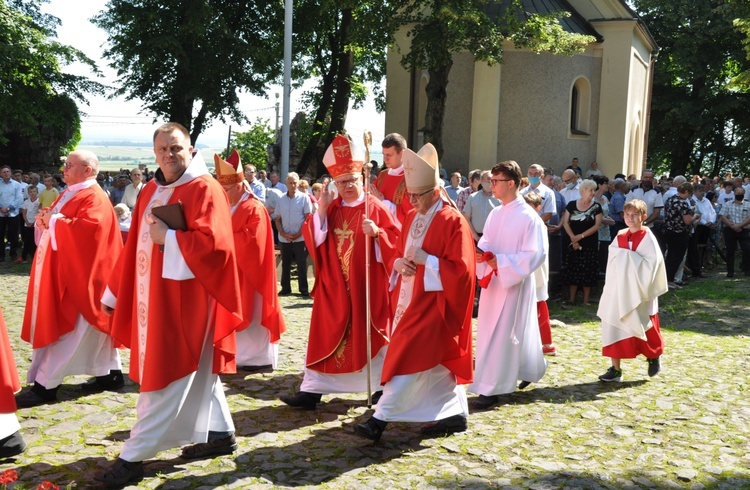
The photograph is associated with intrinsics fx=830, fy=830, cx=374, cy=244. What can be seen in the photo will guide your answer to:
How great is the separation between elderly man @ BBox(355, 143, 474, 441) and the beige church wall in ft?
67.9

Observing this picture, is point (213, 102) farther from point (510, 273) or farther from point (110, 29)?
point (510, 273)

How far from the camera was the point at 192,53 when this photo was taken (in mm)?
25953

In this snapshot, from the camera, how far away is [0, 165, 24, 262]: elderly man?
17141mm

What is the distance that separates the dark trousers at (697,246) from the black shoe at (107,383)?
493 inches

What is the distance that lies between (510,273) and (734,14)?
2956cm

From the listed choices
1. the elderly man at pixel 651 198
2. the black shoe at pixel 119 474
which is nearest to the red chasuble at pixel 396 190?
the black shoe at pixel 119 474

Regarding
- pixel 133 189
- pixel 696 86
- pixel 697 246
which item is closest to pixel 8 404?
pixel 133 189

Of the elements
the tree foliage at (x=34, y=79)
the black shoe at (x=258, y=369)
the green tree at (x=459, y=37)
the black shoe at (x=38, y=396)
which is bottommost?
the black shoe at (x=38, y=396)

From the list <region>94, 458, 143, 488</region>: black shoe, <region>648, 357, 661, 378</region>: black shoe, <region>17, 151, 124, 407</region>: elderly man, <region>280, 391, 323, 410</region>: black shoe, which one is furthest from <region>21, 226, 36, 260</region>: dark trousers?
<region>94, 458, 143, 488</region>: black shoe

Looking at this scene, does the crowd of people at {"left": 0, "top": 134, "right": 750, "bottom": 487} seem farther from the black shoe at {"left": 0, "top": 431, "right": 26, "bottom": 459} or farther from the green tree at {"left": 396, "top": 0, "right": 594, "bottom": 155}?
the green tree at {"left": 396, "top": 0, "right": 594, "bottom": 155}

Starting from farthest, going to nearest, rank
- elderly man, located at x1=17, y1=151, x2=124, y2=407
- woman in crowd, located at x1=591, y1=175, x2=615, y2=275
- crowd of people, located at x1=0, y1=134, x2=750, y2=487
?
woman in crowd, located at x1=591, y1=175, x2=615, y2=275 → elderly man, located at x1=17, y1=151, x2=124, y2=407 → crowd of people, located at x1=0, y1=134, x2=750, y2=487

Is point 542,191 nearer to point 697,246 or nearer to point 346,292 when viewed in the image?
point 697,246

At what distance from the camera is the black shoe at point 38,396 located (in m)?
6.58

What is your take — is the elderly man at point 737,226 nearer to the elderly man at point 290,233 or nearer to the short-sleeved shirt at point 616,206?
the short-sleeved shirt at point 616,206
